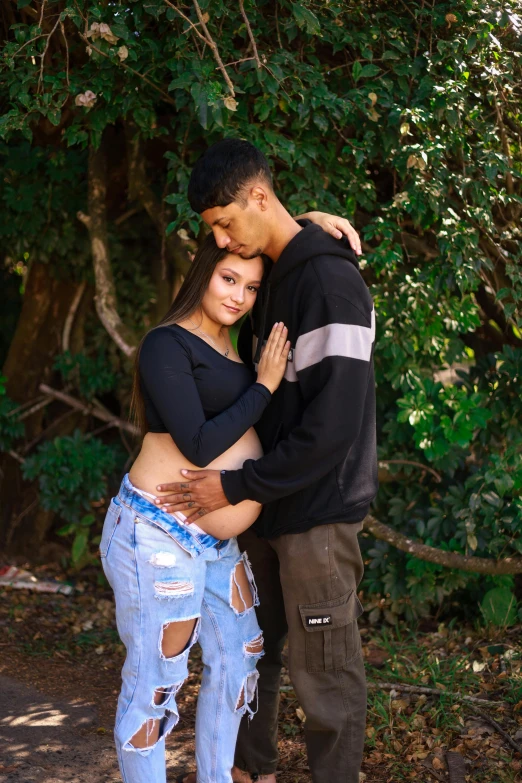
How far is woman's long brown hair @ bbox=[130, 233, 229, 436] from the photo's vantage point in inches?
105

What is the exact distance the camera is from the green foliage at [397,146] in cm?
342

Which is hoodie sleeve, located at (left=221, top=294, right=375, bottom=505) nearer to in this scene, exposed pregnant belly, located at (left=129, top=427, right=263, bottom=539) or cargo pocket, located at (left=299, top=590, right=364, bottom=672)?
exposed pregnant belly, located at (left=129, top=427, right=263, bottom=539)

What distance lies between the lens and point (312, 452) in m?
2.45

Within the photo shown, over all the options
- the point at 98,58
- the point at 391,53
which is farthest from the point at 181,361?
the point at 391,53

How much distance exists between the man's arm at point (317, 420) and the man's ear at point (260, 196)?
0.37 metres

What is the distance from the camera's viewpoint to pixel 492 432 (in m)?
4.18

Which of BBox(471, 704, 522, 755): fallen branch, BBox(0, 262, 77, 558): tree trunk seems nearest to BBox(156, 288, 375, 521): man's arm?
BBox(471, 704, 522, 755): fallen branch

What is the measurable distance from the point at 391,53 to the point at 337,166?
0.54 m

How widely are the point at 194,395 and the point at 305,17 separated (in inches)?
65.4

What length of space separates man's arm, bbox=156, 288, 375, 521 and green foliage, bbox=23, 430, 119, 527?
95.9 inches

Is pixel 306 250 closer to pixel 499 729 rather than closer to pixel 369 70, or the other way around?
pixel 369 70

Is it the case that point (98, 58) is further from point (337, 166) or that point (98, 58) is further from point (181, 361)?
point (181, 361)

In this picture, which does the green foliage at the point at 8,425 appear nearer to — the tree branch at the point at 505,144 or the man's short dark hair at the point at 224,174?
the man's short dark hair at the point at 224,174

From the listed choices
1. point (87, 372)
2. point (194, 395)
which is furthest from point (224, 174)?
point (87, 372)
